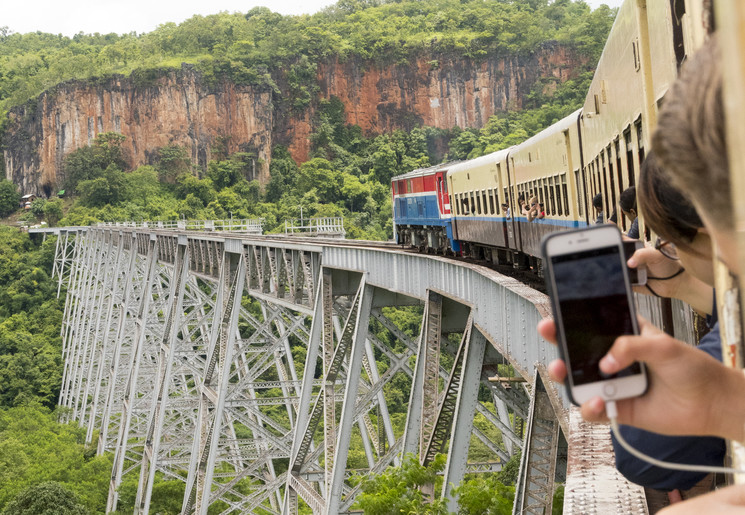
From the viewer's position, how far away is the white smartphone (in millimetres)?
1481

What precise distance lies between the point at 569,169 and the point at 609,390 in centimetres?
958

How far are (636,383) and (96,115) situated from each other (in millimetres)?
93469

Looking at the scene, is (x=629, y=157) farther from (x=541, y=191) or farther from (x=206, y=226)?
(x=206, y=226)

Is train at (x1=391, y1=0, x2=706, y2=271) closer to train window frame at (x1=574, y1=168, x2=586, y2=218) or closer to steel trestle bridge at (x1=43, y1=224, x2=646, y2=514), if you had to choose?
train window frame at (x1=574, y1=168, x2=586, y2=218)

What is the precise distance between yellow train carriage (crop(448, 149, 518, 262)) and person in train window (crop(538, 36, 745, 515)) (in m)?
13.0

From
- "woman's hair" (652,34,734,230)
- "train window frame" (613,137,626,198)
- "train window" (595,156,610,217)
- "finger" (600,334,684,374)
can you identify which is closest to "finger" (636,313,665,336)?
"finger" (600,334,684,374)

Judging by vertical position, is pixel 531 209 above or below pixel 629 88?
below

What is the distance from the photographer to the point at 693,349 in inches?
57.0

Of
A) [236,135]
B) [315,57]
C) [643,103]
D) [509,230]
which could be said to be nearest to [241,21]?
[315,57]

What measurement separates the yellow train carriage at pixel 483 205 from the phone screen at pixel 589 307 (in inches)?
512

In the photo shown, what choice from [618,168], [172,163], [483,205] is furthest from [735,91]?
[172,163]

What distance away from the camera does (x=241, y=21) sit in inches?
4601

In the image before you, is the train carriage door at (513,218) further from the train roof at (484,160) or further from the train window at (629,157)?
the train window at (629,157)

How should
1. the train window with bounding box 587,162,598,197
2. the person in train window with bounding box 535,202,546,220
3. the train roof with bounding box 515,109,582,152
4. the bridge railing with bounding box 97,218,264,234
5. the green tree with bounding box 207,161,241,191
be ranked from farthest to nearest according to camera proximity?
the green tree with bounding box 207,161,241,191, the bridge railing with bounding box 97,218,264,234, the person in train window with bounding box 535,202,546,220, the train roof with bounding box 515,109,582,152, the train window with bounding box 587,162,598,197
